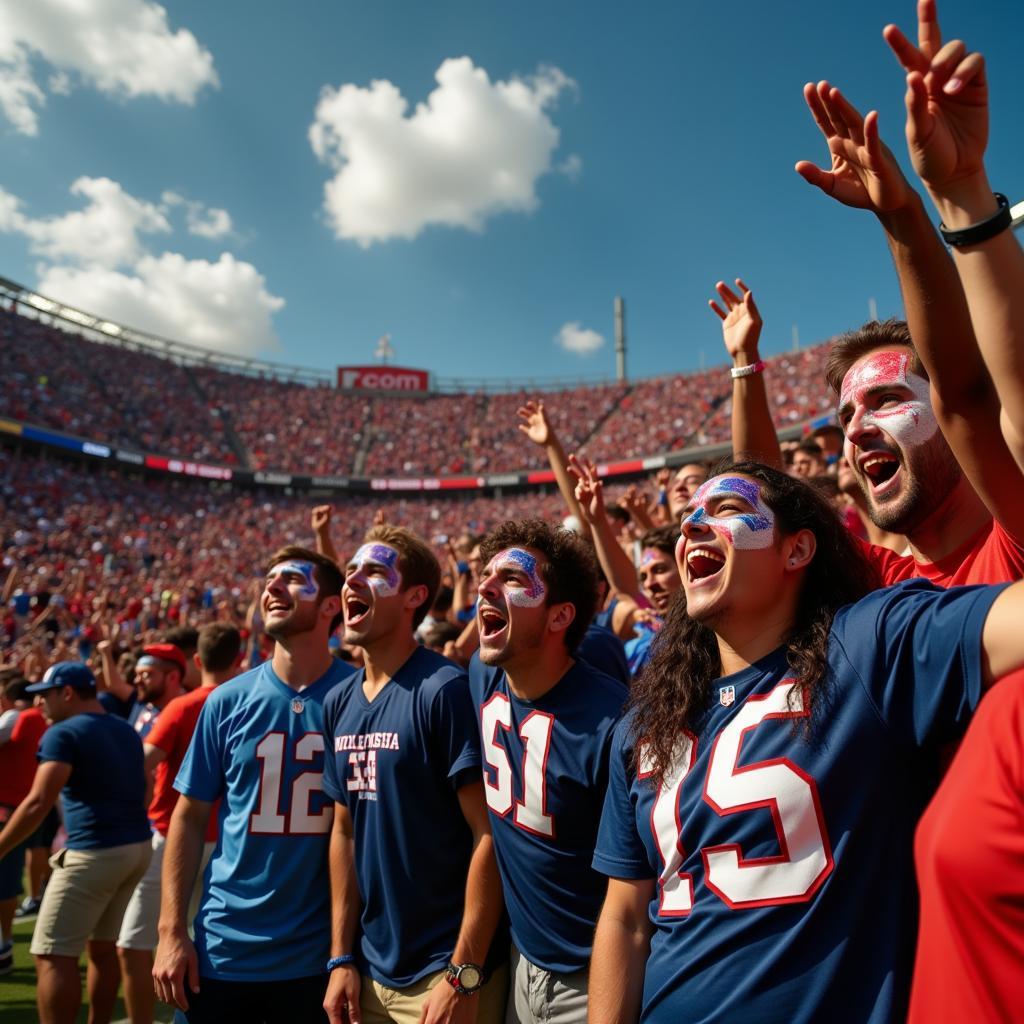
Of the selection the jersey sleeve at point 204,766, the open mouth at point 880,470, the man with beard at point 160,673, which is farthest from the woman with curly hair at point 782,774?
the man with beard at point 160,673

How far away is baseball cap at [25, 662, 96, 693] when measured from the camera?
4.92 metres

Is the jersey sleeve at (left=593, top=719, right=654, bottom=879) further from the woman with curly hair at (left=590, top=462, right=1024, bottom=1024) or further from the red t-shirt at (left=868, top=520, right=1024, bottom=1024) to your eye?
the red t-shirt at (left=868, top=520, right=1024, bottom=1024)

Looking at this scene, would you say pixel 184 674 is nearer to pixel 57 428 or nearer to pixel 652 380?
pixel 57 428

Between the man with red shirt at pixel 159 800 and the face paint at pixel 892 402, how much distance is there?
393cm

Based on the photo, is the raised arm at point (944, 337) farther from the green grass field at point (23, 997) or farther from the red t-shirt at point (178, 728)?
the green grass field at point (23, 997)

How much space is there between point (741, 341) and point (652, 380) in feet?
147

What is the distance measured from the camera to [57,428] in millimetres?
33531

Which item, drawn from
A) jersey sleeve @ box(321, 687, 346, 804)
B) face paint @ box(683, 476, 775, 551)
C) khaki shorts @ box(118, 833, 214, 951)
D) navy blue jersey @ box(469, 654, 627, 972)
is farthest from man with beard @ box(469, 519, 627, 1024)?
khaki shorts @ box(118, 833, 214, 951)

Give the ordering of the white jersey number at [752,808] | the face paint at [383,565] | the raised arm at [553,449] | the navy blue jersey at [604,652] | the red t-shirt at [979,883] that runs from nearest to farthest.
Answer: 1. the red t-shirt at [979,883]
2. the white jersey number at [752,808]
3. the face paint at [383,565]
4. the navy blue jersey at [604,652]
5. the raised arm at [553,449]

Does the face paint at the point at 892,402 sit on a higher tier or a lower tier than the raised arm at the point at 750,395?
lower

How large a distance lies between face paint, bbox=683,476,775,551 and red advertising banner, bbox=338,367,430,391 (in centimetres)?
4770

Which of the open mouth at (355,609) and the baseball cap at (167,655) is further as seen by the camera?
the baseball cap at (167,655)

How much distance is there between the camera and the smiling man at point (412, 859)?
2469 millimetres

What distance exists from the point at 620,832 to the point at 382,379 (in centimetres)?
4832
